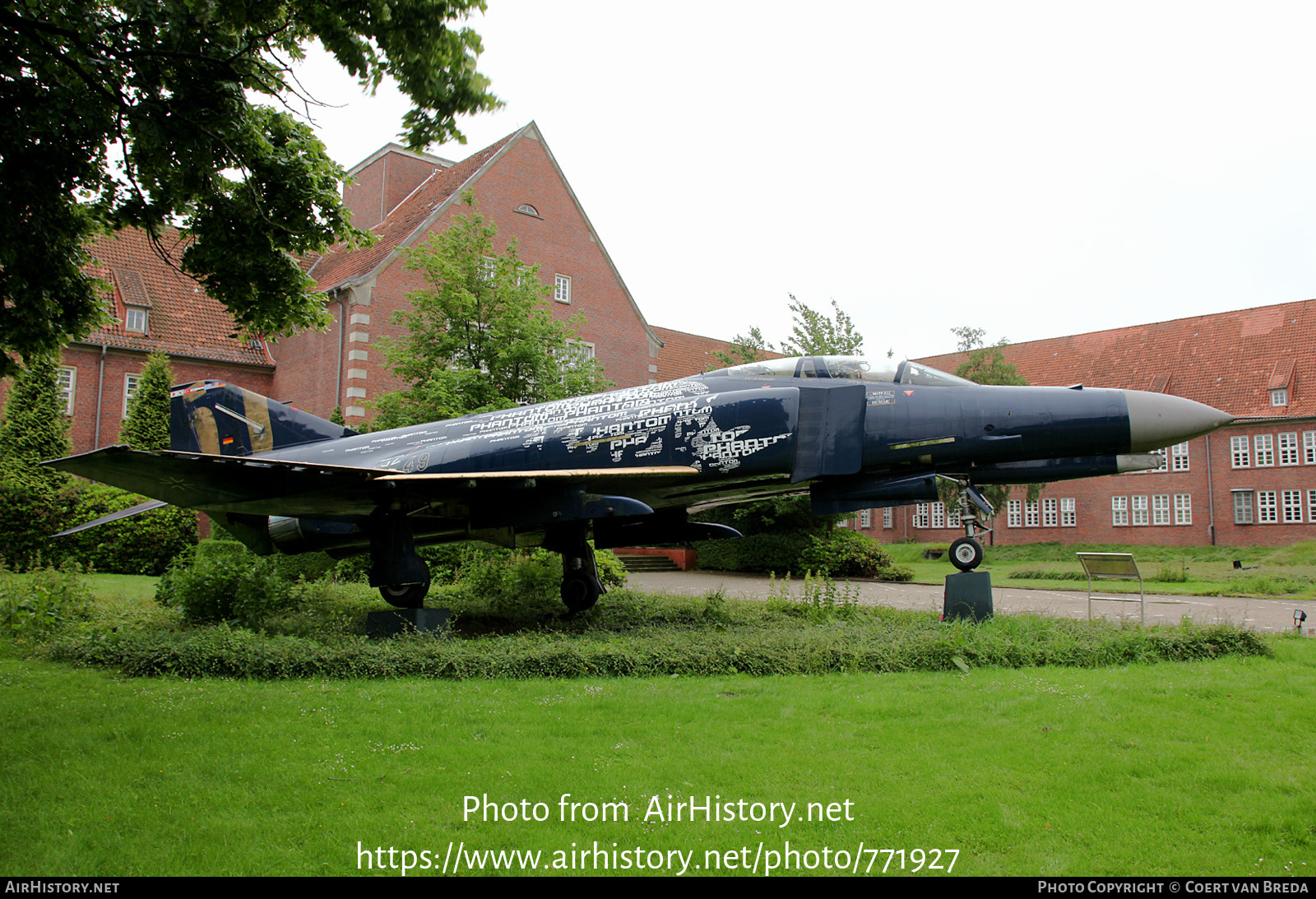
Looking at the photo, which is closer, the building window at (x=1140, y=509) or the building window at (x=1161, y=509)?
the building window at (x=1161, y=509)

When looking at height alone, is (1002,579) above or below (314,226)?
below

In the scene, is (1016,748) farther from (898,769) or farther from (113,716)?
(113,716)

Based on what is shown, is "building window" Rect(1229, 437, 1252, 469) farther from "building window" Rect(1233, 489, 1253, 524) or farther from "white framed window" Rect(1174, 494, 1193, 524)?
"white framed window" Rect(1174, 494, 1193, 524)

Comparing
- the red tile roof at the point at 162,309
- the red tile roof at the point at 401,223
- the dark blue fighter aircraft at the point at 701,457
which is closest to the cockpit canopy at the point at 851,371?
the dark blue fighter aircraft at the point at 701,457

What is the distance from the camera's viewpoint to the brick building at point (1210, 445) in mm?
39438

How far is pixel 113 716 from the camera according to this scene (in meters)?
6.02

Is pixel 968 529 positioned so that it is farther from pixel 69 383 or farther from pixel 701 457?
pixel 69 383

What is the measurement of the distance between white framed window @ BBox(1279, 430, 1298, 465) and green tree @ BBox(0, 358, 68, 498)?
50036 millimetres

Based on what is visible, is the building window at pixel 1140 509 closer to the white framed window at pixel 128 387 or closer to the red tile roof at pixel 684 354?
the red tile roof at pixel 684 354

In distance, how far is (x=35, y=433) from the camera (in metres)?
22.2

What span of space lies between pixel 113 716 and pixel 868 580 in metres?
21.2

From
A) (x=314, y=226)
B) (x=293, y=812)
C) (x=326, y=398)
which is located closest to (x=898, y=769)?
(x=293, y=812)

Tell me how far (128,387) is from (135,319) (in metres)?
2.38

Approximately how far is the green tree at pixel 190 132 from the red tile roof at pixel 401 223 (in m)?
17.3
